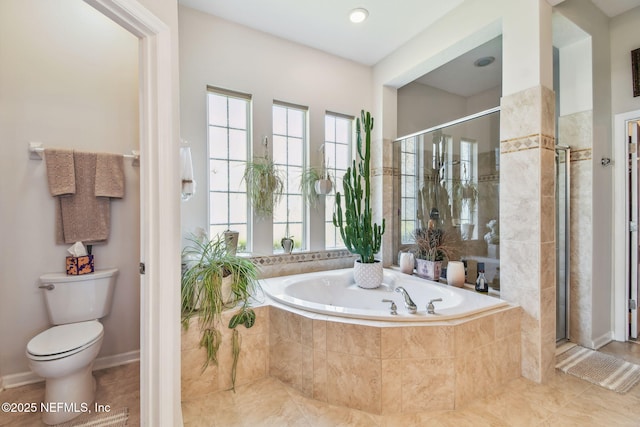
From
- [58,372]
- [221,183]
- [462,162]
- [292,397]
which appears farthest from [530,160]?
[58,372]

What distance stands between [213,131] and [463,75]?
274 cm

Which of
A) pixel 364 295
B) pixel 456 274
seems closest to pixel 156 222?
pixel 364 295

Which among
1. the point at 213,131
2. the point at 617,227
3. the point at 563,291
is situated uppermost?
the point at 213,131

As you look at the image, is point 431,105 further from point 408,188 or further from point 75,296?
point 75,296

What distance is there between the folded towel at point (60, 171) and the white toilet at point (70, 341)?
1.87ft

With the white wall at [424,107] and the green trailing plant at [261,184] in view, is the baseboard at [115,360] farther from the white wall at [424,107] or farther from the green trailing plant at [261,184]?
the white wall at [424,107]

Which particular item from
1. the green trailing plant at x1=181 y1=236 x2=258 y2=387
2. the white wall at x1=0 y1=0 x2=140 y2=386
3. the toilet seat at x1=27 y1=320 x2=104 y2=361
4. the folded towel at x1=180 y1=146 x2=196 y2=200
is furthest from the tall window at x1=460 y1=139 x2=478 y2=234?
the toilet seat at x1=27 y1=320 x2=104 y2=361

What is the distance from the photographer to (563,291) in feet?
7.77

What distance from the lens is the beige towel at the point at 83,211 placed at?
192 centimetres

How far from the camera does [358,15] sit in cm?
233

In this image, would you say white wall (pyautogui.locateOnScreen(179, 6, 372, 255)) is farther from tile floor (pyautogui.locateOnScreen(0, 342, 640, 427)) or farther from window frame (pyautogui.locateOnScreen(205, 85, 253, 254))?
tile floor (pyautogui.locateOnScreen(0, 342, 640, 427))

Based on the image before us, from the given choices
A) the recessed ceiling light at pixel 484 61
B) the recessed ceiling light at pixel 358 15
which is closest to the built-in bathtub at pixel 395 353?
the recessed ceiling light at pixel 358 15

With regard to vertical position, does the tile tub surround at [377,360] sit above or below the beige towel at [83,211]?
below

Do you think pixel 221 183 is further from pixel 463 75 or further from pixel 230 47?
pixel 463 75
